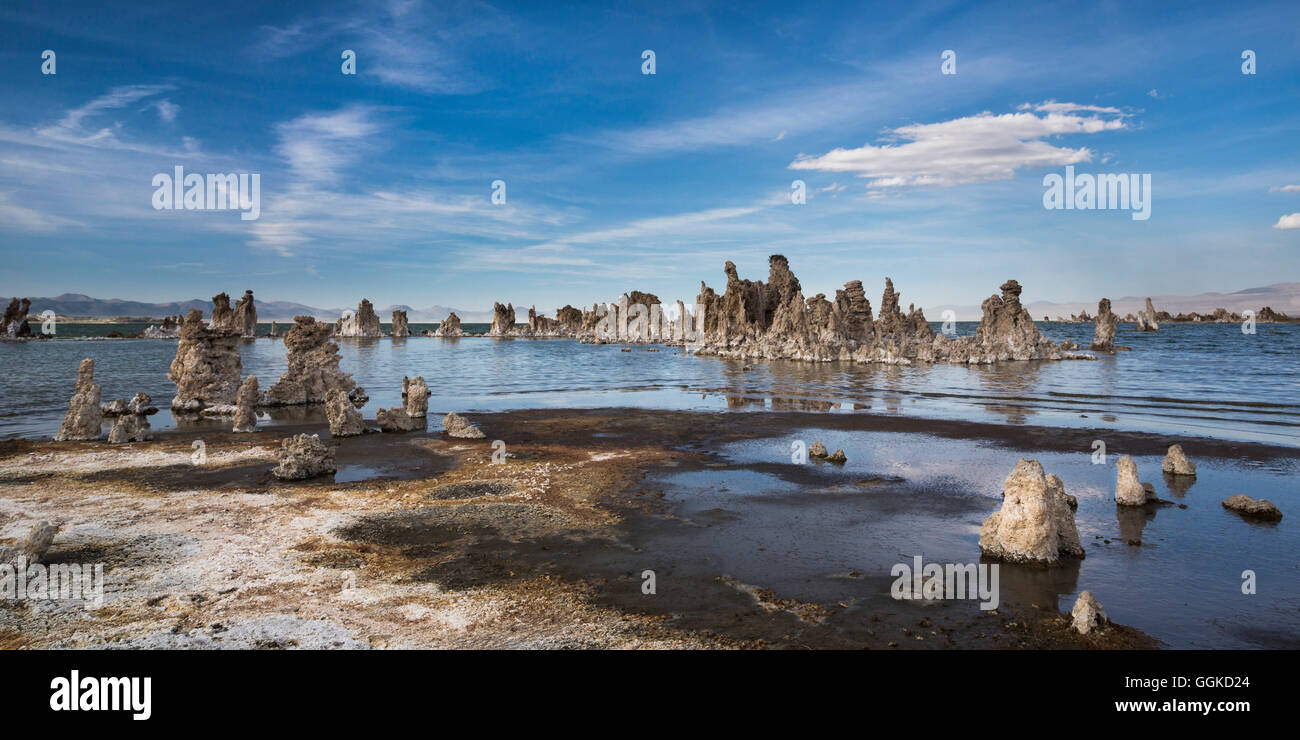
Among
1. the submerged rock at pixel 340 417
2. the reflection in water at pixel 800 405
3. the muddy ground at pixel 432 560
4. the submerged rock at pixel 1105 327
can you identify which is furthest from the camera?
the submerged rock at pixel 1105 327

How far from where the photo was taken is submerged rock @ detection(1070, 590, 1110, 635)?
8.93 meters

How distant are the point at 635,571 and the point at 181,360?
3244 cm

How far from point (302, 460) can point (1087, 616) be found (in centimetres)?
1909

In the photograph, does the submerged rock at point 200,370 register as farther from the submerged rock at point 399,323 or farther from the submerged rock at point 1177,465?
the submerged rock at point 399,323

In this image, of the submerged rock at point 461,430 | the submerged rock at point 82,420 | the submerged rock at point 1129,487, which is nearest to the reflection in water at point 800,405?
the submerged rock at point 461,430

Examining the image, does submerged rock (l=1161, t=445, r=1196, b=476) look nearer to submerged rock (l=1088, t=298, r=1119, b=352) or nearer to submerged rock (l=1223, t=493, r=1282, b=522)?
submerged rock (l=1223, t=493, r=1282, b=522)

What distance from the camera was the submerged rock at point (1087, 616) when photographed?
8930 mm

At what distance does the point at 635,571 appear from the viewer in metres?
11.5

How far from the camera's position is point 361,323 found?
183 meters

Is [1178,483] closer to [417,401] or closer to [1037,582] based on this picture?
[1037,582]

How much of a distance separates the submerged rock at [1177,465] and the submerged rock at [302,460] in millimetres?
25327
